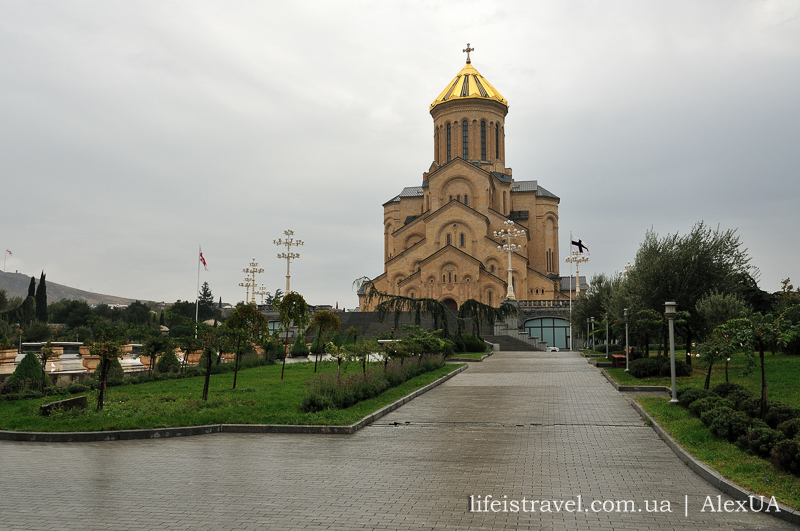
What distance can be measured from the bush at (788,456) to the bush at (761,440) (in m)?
0.43

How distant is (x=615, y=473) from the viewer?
7547 mm

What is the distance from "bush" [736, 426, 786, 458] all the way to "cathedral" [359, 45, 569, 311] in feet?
120

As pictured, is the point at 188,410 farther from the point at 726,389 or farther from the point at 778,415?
the point at 726,389

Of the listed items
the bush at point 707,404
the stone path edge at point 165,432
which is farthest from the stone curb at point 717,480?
the stone path edge at point 165,432

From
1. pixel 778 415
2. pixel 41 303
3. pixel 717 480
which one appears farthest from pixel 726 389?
pixel 41 303

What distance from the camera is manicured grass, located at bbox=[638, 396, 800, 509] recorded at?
646 centimetres

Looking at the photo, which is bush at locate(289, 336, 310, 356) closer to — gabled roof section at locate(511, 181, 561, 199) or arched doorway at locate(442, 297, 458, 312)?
arched doorway at locate(442, 297, 458, 312)

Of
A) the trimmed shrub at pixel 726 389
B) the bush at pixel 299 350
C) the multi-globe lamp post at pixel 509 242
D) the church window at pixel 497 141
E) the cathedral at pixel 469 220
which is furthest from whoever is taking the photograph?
the church window at pixel 497 141

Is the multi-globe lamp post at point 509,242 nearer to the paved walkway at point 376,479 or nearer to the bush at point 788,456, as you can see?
the paved walkway at point 376,479

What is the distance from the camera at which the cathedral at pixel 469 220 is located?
48.9 m

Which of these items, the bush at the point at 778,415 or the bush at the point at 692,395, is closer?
the bush at the point at 778,415

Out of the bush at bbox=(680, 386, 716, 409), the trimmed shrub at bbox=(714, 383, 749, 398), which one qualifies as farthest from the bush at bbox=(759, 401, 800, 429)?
the trimmed shrub at bbox=(714, 383, 749, 398)

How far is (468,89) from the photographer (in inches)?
2196

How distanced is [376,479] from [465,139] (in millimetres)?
50748
